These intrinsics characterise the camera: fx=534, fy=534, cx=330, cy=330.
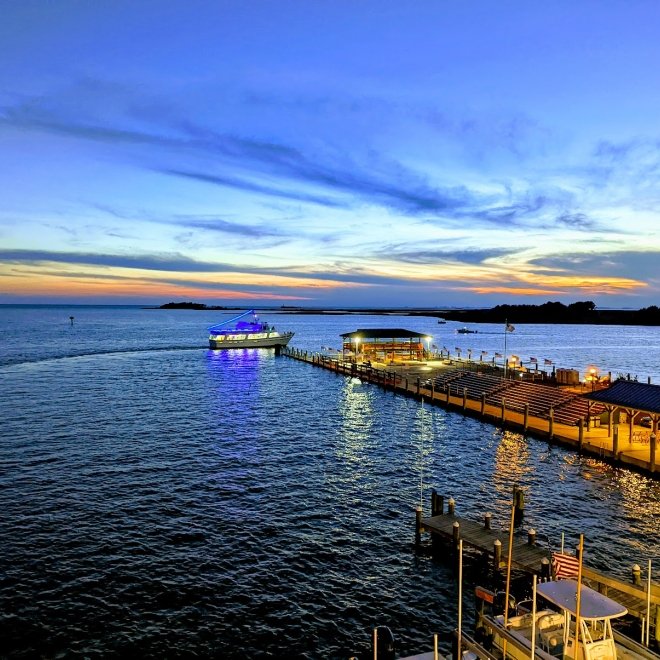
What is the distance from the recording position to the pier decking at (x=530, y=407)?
37719 mm

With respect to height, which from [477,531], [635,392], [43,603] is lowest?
[43,603]

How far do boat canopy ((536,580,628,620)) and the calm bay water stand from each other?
5.62 meters

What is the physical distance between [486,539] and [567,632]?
939 cm

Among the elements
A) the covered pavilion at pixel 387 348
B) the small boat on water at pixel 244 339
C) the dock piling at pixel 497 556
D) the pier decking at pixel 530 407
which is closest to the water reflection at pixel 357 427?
the pier decking at pixel 530 407

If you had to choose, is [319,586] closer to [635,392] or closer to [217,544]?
[217,544]

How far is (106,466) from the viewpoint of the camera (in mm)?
36469

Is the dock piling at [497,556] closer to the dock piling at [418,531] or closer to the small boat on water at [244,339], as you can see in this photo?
the dock piling at [418,531]

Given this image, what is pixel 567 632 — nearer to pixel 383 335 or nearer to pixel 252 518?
pixel 252 518

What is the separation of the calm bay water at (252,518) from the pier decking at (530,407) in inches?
63.6

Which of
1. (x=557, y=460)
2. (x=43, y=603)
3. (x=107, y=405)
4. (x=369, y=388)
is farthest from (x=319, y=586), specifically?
(x=369, y=388)

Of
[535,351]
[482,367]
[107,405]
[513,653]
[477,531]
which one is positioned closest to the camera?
[513,653]

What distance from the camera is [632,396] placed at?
39.1m

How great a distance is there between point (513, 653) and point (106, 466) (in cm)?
2986

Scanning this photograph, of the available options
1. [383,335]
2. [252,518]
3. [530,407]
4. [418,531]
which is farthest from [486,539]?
[383,335]
